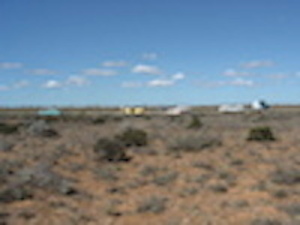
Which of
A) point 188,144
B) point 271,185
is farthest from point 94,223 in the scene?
point 188,144

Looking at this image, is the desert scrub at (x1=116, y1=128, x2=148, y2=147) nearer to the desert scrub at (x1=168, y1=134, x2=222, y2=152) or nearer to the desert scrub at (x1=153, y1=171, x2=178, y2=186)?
the desert scrub at (x1=168, y1=134, x2=222, y2=152)

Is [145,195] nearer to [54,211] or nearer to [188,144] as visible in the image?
[54,211]

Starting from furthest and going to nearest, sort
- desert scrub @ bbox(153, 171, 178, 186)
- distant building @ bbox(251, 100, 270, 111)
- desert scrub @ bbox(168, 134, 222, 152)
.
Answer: distant building @ bbox(251, 100, 270, 111) < desert scrub @ bbox(168, 134, 222, 152) < desert scrub @ bbox(153, 171, 178, 186)

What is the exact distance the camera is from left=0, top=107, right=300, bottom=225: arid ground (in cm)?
1282

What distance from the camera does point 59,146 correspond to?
85.2ft

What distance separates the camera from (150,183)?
17344 mm

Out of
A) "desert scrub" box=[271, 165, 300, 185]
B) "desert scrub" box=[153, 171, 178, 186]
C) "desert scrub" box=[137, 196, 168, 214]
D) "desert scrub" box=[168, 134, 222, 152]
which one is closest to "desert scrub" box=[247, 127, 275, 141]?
→ "desert scrub" box=[168, 134, 222, 152]

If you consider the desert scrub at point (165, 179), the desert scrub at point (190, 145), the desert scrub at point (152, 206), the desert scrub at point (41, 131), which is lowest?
the desert scrub at point (152, 206)

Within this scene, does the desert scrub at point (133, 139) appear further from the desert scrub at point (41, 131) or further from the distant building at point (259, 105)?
the distant building at point (259, 105)

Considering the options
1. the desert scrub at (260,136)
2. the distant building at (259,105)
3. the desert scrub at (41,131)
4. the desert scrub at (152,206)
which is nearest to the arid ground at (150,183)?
the desert scrub at (152,206)

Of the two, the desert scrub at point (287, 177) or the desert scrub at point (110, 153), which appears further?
the desert scrub at point (110, 153)

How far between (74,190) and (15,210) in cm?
309

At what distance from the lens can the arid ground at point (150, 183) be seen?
42.1 feet

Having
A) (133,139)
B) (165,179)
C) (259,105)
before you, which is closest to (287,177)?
(165,179)
